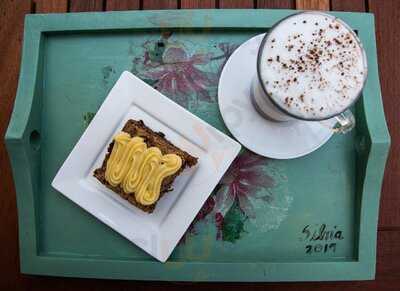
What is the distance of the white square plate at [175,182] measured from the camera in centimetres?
60

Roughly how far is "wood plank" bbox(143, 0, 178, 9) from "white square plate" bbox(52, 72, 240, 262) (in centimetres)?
17

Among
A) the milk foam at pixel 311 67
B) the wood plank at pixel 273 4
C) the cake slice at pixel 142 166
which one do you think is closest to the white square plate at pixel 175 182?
the cake slice at pixel 142 166

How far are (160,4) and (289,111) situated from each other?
347 millimetres

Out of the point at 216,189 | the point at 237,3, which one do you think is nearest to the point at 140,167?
the point at 216,189

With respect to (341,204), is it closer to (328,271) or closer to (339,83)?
(328,271)

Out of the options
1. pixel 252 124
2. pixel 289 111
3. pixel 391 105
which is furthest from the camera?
pixel 391 105

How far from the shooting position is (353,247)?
0.62m

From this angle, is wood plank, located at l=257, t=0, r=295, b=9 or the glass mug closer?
the glass mug

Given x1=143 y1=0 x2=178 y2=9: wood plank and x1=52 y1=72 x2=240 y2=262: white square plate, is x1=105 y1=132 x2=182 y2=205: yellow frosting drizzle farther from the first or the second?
x1=143 y1=0 x2=178 y2=9: wood plank

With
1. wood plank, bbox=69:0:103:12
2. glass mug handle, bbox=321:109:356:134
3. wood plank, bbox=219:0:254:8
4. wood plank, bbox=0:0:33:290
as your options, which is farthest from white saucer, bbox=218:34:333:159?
wood plank, bbox=0:0:33:290

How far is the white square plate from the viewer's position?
60 cm

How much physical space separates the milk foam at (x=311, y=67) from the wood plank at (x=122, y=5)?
31cm

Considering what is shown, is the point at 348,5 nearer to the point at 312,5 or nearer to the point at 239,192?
the point at 312,5

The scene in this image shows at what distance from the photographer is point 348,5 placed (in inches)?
27.8
